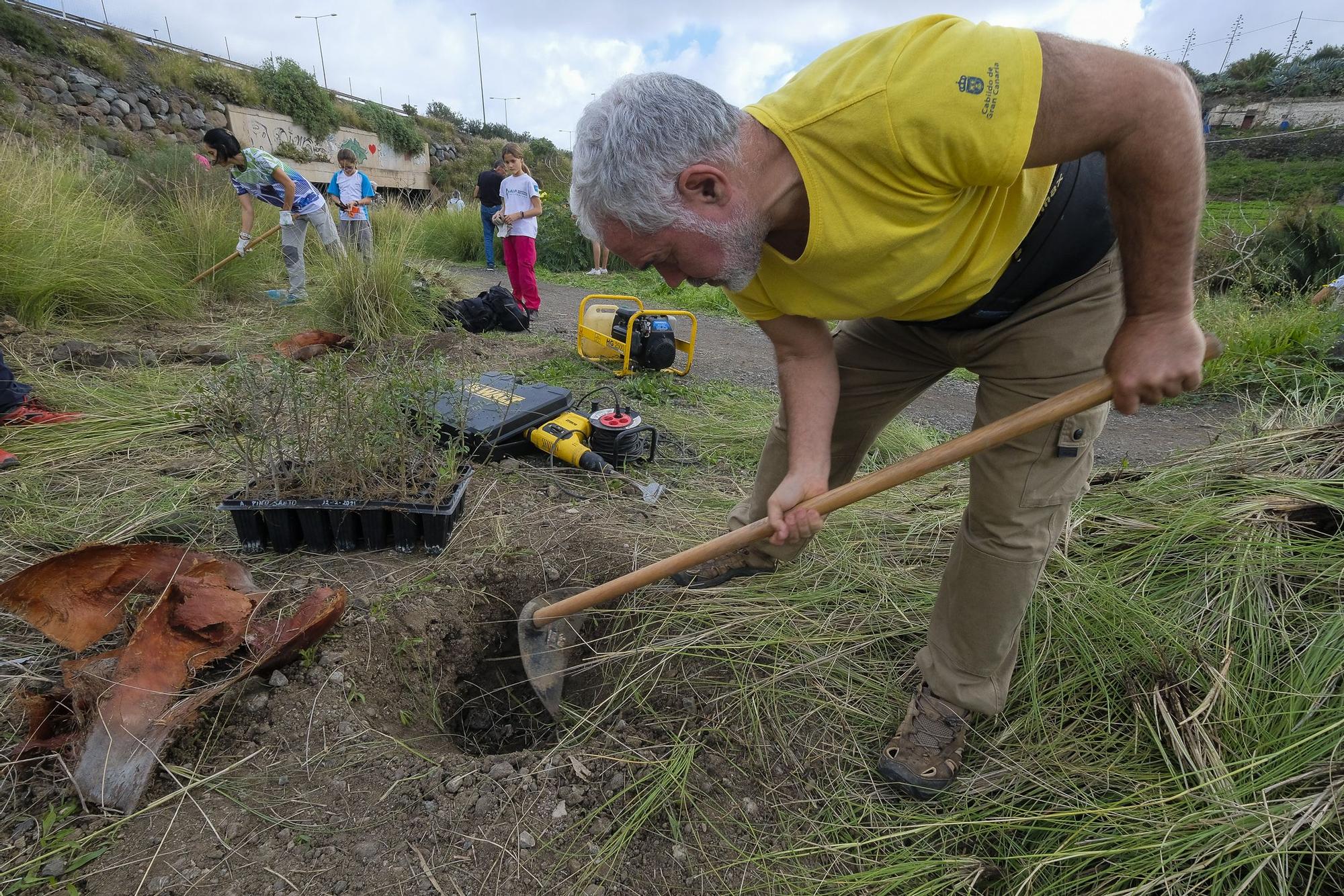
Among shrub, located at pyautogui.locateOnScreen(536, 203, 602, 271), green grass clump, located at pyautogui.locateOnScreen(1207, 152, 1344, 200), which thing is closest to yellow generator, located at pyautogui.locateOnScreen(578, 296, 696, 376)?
shrub, located at pyautogui.locateOnScreen(536, 203, 602, 271)

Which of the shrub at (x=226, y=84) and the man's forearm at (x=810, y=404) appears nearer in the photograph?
the man's forearm at (x=810, y=404)

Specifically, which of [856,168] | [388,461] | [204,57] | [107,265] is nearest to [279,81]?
[204,57]

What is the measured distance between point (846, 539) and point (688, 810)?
1.25 metres

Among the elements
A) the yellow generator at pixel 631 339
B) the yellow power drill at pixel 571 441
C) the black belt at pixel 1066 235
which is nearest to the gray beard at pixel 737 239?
the black belt at pixel 1066 235

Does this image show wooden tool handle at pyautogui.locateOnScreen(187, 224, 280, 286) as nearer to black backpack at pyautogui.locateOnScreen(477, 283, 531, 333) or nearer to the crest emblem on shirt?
black backpack at pyautogui.locateOnScreen(477, 283, 531, 333)

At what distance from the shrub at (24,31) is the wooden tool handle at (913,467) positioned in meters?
19.7

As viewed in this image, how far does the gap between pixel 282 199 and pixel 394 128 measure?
70.6 feet

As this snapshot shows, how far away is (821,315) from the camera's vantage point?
1.58m

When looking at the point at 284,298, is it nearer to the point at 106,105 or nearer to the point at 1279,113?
the point at 106,105

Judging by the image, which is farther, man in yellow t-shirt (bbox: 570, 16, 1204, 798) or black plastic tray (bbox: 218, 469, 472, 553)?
black plastic tray (bbox: 218, 469, 472, 553)

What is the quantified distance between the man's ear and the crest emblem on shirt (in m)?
0.43

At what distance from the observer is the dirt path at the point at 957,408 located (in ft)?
13.4

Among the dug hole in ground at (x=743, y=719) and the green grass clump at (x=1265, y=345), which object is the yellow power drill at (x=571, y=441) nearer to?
the dug hole in ground at (x=743, y=719)

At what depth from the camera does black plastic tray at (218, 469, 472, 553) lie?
6.79ft
